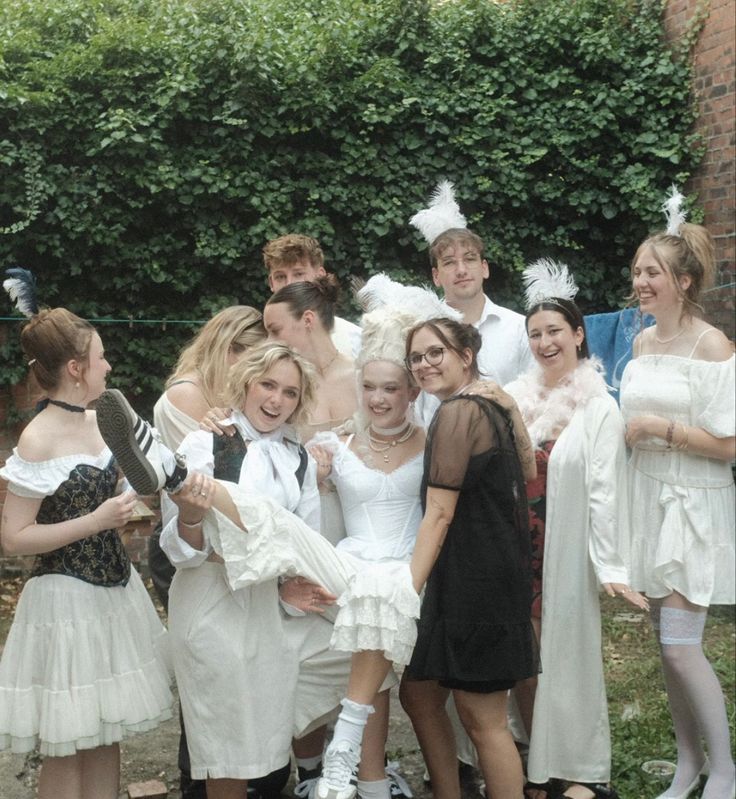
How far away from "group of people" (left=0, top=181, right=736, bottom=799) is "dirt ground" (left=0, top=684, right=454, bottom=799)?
0.46 meters

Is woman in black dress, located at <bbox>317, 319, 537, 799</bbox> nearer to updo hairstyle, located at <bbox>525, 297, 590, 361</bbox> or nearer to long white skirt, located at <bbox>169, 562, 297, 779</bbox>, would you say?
long white skirt, located at <bbox>169, 562, 297, 779</bbox>

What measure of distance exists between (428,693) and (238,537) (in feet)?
2.97

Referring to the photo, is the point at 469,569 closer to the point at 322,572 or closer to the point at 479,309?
the point at 322,572

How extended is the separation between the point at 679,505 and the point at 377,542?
3.54 ft

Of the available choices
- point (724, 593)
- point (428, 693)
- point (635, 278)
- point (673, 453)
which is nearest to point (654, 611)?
point (724, 593)

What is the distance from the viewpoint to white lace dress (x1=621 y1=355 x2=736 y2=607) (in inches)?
131

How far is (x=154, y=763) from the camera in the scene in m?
4.08

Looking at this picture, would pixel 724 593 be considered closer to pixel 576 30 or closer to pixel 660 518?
pixel 660 518

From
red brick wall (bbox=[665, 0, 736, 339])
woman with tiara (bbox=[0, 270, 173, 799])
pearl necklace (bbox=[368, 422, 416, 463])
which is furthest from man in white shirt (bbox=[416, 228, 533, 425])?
red brick wall (bbox=[665, 0, 736, 339])

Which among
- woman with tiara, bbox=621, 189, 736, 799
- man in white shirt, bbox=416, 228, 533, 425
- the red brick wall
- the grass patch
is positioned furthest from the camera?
the red brick wall

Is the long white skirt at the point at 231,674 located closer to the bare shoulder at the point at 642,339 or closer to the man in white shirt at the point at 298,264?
the man in white shirt at the point at 298,264

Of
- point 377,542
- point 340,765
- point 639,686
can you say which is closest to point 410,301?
point 377,542

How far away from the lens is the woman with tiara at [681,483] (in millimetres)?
3314

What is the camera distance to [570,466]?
3361 mm
